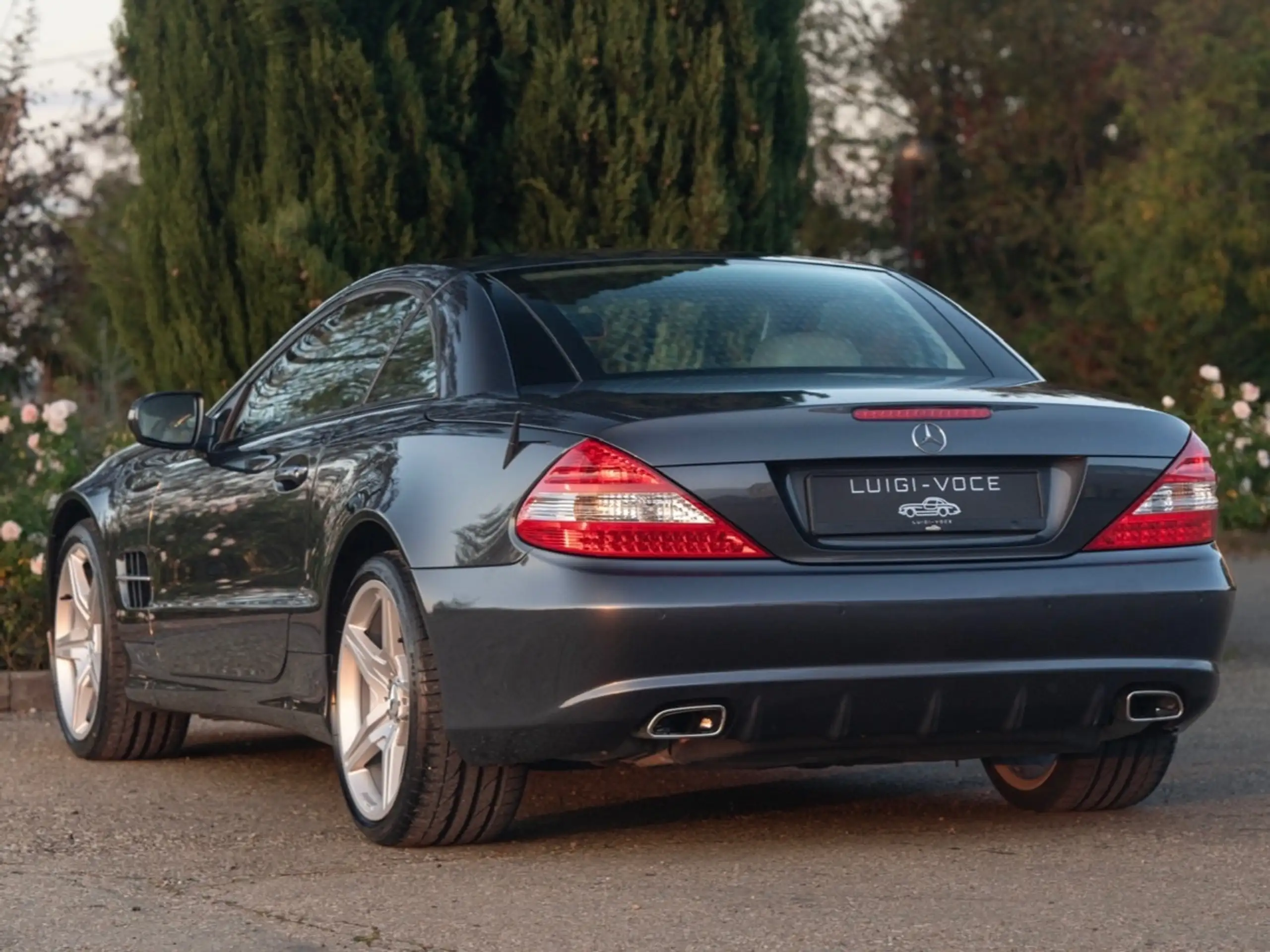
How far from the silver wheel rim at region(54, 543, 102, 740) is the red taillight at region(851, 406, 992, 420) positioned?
3299 millimetres

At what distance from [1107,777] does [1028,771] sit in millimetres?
245

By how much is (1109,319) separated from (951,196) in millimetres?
4628

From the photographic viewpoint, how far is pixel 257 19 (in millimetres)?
11945

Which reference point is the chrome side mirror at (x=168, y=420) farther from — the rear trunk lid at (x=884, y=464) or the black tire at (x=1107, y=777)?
the black tire at (x=1107, y=777)

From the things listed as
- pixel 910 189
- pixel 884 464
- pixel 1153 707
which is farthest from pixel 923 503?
pixel 910 189

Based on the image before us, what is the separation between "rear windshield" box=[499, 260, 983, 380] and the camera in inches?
231

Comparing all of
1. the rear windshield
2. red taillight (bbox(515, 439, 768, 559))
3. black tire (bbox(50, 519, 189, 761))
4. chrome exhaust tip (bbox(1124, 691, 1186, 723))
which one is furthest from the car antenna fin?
black tire (bbox(50, 519, 189, 761))

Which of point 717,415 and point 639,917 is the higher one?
point 717,415

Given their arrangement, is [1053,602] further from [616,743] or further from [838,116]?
[838,116]

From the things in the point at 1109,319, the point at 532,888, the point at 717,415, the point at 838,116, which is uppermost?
the point at 717,415

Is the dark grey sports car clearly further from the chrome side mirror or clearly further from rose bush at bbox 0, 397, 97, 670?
rose bush at bbox 0, 397, 97, 670

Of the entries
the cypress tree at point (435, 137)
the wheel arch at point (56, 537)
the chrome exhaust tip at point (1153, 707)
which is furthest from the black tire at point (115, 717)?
the cypress tree at point (435, 137)

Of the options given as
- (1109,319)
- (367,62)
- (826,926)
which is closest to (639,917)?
(826,926)

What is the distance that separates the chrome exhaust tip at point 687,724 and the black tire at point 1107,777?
1.24m
